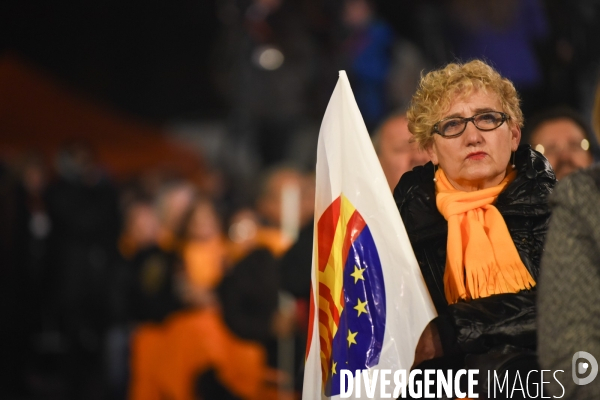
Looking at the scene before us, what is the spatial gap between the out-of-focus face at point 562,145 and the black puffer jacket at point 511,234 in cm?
87

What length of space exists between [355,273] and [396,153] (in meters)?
1.14

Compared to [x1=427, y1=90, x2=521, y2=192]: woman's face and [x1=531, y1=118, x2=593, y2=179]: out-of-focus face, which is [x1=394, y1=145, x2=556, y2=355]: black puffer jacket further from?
[x1=531, y1=118, x2=593, y2=179]: out-of-focus face

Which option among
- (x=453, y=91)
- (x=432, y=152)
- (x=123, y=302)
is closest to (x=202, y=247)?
(x=123, y=302)

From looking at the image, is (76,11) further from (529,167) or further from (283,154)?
(529,167)

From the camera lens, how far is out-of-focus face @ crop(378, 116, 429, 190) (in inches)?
133

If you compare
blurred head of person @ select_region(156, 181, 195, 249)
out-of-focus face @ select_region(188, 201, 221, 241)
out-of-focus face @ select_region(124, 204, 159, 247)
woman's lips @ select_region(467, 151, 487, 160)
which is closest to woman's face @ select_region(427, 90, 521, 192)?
woman's lips @ select_region(467, 151, 487, 160)

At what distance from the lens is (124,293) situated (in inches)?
292

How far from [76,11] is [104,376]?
20.4 feet

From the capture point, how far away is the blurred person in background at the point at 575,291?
72.0 inches

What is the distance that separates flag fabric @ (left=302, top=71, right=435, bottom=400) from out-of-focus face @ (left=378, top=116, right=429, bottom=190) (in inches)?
33.7

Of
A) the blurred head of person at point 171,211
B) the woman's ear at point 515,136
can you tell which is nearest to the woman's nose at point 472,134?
the woman's ear at point 515,136

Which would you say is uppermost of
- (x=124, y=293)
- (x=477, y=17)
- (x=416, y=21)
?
(x=416, y=21)

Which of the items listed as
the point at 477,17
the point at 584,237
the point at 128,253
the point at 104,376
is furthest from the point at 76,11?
the point at 584,237

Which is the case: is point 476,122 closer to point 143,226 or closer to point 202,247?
point 202,247
